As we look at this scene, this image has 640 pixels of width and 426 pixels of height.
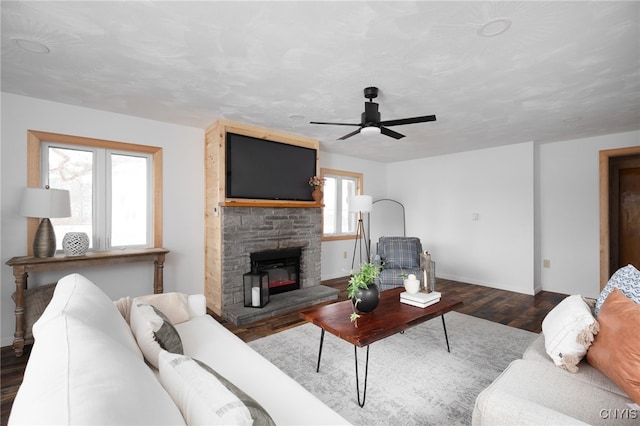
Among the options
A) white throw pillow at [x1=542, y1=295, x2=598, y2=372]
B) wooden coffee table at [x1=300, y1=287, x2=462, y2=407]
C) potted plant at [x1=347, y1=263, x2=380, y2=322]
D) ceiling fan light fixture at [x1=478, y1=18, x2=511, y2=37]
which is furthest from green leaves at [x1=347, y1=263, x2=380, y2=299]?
ceiling fan light fixture at [x1=478, y1=18, x2=511, y2=37]

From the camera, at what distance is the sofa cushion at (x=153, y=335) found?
1.50 meters

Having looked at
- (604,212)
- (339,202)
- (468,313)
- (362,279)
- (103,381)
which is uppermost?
(339,202)

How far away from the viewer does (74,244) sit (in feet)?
9.95

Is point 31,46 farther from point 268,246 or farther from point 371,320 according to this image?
point 371,320

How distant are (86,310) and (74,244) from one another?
2.29 meters

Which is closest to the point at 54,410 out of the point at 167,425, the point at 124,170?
the point at 167,425

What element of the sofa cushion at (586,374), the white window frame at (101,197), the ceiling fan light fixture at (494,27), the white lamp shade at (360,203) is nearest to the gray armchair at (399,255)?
the white lamp shade at (360,203)

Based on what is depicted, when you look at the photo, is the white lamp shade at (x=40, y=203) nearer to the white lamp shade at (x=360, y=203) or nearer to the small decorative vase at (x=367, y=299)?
the small decorative vase at (x=367, y=299)

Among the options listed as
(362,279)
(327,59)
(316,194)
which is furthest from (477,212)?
(327,59)

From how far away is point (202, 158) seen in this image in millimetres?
4133

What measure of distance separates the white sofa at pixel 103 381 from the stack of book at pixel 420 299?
5.11 feet

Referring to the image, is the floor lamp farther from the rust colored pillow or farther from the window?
the rust colored pillow

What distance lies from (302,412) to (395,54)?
2328 millimetres

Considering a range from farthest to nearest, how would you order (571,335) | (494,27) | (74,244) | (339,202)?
(339,202) → (74,244) → (494,27) → (571,335)
